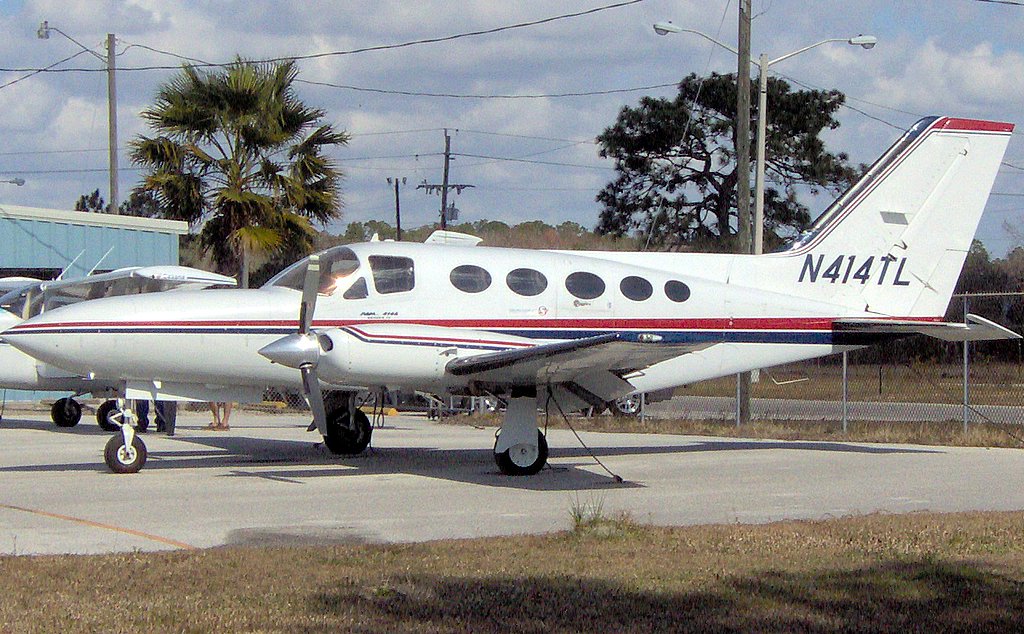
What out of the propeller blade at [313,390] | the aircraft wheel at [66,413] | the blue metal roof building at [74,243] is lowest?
the aircraft wheel at [66,413]

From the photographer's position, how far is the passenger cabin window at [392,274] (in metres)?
14.2

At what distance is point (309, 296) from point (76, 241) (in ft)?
65.3

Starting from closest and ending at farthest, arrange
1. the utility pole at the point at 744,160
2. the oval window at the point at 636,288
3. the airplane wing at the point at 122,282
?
the oval window at the point at 636,288 → the airplane wing at the point at 122,282 → the utility pole at the point at 744,160

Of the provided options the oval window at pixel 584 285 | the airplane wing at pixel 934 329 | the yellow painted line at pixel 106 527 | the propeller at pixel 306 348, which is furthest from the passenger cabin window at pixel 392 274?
the airplane wing at pixel 934 329

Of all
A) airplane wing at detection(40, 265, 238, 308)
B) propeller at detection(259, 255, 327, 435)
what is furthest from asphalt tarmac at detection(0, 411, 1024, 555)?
airplane wing at detection(40, 265, 238, 308)

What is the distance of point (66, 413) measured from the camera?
22094 millimetres

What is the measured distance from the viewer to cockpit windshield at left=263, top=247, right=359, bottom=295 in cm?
1407

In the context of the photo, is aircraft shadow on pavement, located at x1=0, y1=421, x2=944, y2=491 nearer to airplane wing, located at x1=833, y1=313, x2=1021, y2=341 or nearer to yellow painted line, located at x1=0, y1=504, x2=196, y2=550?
airplane wing, located at x1=833, y1=313, x2=1021, y2=341

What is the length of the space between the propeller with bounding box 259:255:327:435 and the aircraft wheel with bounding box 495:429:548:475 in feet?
7.42

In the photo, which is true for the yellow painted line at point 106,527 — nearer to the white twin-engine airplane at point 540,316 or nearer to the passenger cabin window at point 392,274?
the white twin-engine airplane at point 540,316

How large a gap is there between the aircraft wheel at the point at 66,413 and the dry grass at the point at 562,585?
14.6 meters

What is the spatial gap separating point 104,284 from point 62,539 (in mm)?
14475

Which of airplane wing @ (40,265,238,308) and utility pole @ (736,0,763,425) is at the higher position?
utility pole @ (736,0,763,425)

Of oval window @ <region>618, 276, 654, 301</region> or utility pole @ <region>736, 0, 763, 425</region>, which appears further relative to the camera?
utility pole @ <region>736, 0, 763, 425</region>
